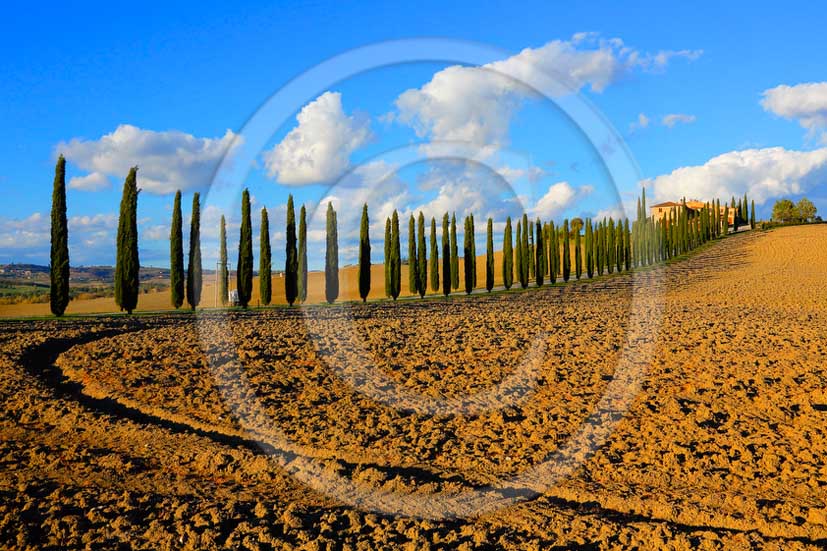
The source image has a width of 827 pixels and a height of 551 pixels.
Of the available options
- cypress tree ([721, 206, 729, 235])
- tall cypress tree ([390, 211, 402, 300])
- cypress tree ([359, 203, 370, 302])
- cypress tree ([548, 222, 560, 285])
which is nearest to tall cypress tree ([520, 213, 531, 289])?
cypress tree ([548, 222, 560, 285])

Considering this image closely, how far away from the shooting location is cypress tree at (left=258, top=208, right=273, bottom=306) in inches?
1373

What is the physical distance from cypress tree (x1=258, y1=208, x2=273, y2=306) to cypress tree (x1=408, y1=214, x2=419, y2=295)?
9304 mm

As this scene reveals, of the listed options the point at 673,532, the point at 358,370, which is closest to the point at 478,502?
the point at 673,532

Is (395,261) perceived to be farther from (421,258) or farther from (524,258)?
(524,258)

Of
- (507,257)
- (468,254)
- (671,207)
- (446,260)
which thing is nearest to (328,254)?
(446,260)

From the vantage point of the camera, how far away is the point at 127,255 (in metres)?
29.1

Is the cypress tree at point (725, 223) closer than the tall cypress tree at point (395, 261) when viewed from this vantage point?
No

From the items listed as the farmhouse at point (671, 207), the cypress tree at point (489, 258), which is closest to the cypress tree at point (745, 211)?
the farmhouse at point (671, 207)

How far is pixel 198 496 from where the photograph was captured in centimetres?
617

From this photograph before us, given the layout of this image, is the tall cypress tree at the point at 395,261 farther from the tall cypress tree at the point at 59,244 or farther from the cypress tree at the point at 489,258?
the tall cypress tree at the point at 59,244

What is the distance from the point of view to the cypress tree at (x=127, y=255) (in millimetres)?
28938

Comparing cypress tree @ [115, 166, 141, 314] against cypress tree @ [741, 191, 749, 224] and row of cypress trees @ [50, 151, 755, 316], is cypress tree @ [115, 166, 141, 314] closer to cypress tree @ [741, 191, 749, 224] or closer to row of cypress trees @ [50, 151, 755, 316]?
row of cypress trees @ [50, 151, 755, 316]

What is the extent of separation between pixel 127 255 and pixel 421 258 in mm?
17839

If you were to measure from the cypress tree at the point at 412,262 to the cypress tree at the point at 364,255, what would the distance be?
3.49m
